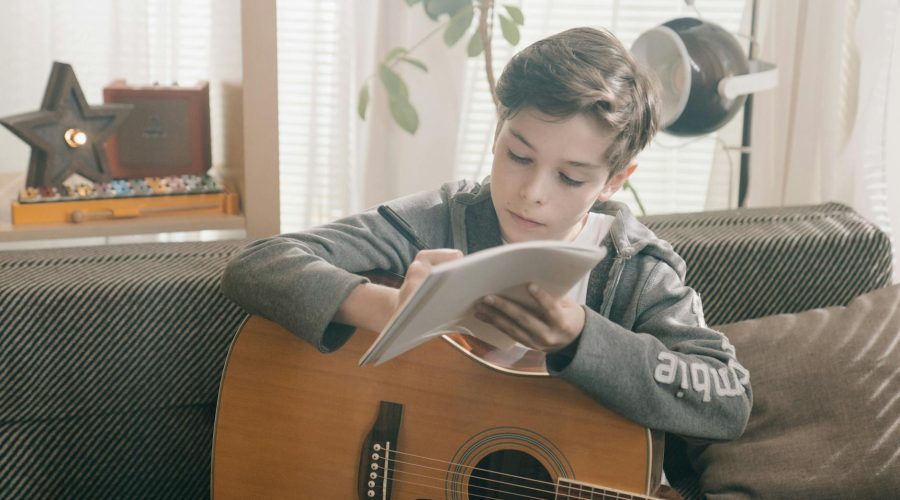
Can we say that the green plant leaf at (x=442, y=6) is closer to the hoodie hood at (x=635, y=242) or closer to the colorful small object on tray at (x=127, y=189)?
the colorful small object on tray at (x=127, y=189)

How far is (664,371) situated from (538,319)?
212 millimetres

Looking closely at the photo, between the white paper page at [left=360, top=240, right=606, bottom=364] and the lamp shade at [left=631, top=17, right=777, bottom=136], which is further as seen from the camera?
the lamp shade at [left=631, top=17, right=777, bottom=136]

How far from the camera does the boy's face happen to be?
118 centimetres

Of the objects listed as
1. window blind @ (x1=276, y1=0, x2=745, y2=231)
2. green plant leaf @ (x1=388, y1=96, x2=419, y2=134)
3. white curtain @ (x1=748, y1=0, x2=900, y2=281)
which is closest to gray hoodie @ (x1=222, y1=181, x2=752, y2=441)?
green plant leaf @ (x1=388, y1=96, x2=419, y2=134)

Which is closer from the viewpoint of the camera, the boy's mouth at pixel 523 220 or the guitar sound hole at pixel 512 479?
the guitar sound hole at pixel 512 479

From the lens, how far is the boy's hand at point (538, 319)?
0.97 metres

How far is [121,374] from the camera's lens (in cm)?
125

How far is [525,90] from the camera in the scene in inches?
47.6

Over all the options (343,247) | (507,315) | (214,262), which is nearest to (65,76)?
(214,262)

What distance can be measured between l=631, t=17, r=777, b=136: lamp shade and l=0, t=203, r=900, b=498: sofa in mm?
552

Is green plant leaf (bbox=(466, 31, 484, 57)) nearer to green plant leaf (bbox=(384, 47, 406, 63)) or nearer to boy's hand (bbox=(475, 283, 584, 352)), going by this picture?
green plant leaf (bbox=(384, 47, 406, 63))

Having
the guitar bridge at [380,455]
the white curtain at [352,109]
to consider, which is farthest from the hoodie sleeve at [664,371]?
the white curtain at [352,109]

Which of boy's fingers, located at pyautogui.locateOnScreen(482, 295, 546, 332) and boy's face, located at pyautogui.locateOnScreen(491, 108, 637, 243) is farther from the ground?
boy's face, located at pyautogui.locateOnScreen(491, 108, 637, 243)

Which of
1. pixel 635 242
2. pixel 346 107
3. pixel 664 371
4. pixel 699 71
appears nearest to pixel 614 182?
pixel 635 242
